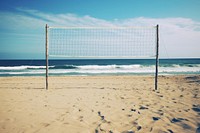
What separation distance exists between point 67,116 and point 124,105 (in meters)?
1.57

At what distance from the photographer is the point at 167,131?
3.07 meters

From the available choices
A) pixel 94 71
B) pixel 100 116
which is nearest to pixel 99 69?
pixel 94 71

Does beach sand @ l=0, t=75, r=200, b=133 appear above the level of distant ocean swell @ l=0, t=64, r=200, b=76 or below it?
above

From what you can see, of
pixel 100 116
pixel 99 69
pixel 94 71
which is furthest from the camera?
pixel 99 69

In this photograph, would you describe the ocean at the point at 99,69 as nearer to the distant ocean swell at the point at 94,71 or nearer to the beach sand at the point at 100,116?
the distant ocean swell at the point at 94,71

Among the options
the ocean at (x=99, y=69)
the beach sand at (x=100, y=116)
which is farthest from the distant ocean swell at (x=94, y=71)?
the beach sand at (x=100, y=116)

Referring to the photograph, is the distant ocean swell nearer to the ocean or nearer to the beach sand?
the ocean

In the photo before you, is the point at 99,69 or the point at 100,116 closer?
the point at 100,116

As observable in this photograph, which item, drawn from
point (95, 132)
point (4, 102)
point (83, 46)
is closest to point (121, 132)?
point (95, 132)

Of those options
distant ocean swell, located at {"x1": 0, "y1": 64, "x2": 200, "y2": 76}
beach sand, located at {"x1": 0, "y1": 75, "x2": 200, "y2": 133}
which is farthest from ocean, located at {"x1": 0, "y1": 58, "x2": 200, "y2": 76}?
beach sand, located at {"x1": 0, "y1": 75, "x2": 200, "y2": 133}

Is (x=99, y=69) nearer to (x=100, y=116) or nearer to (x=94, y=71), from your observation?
(x=94, y=71)

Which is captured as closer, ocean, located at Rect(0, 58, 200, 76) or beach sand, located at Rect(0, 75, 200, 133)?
beach sand, located at Rect(0, 75, 200, 133)

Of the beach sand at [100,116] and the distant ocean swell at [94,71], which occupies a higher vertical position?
the beach sand at [100,116]

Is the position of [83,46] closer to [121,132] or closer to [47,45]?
[47,45]
